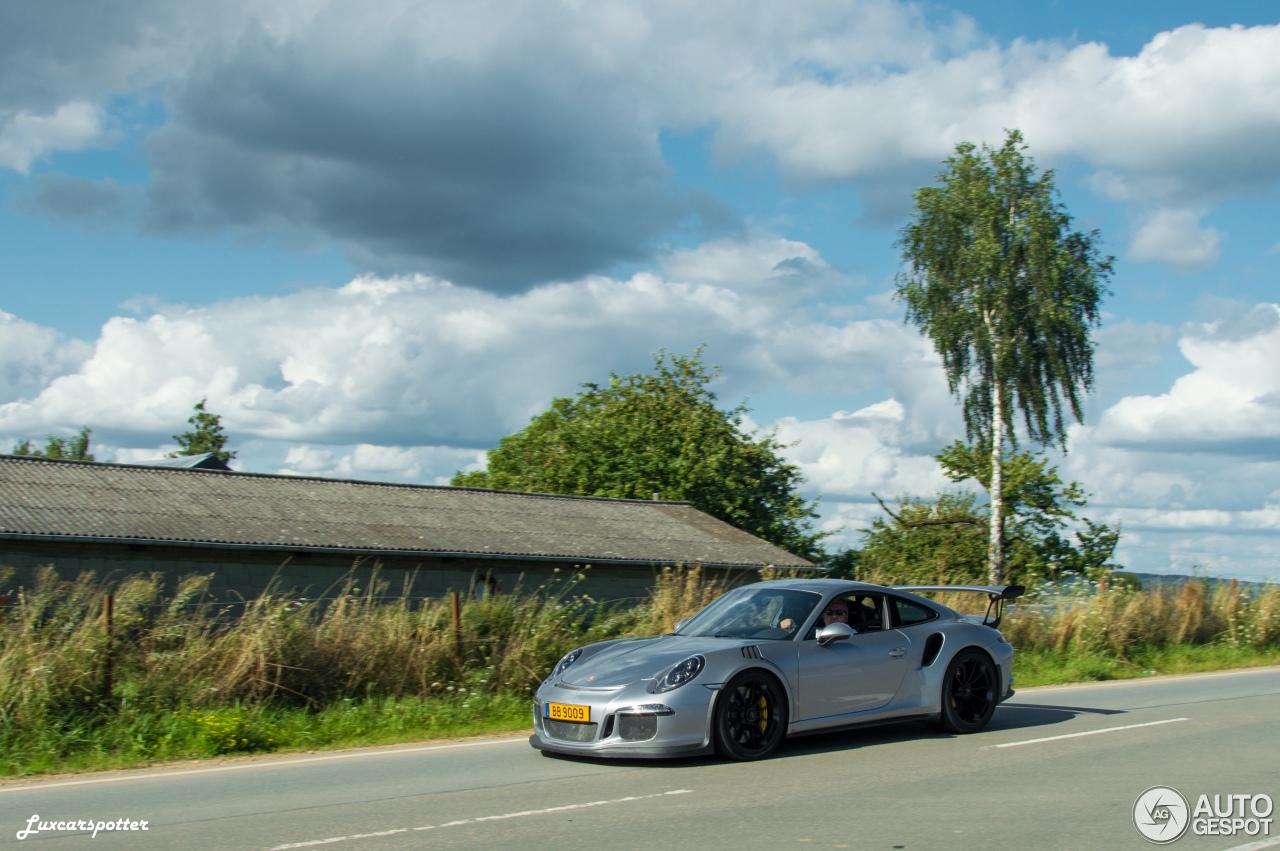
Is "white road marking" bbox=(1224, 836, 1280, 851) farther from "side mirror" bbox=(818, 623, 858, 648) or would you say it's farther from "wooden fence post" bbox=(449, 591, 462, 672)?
"wooden fence post" bbox=(449, 591, 462, 672)

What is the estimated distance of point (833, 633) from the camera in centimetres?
929

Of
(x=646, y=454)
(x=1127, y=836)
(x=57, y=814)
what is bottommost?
(x=57, y=814)

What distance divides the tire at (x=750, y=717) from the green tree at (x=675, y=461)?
30.9m

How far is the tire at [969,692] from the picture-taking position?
10.4m

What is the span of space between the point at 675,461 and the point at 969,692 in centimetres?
3005

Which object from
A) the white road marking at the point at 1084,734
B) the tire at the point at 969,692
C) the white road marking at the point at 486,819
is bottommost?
the white road marking at the point at 486,819

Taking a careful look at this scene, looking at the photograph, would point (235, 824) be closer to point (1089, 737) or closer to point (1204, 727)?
point (1089, 737)

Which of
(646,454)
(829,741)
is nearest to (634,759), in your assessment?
(829,741)

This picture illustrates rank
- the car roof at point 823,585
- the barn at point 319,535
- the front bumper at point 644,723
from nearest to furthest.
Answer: the front bumper at point 644,723
the car roof at point 823,585
the barn at point 319,535

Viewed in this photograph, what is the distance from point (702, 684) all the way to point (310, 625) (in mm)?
5850

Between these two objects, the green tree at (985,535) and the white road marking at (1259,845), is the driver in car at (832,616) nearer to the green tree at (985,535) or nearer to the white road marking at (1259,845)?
the white road marking at (1259,845)

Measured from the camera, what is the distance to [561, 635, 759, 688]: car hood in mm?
8742

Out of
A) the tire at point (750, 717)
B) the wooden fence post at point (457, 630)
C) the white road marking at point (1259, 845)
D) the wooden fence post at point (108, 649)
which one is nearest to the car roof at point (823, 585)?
the tire at point (750, 717)

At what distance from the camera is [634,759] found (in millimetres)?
8812
